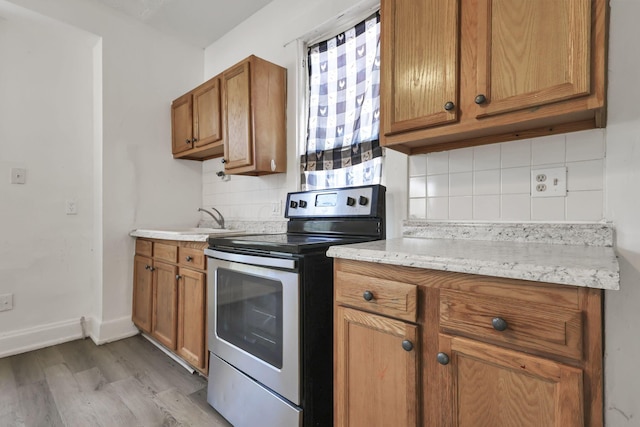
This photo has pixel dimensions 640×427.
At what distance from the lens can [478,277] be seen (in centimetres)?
85

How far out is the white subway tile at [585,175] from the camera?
1.12m

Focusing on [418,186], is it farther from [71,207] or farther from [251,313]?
[71,207]

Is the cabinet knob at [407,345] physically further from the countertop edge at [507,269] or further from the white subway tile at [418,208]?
the white subway tile at [418,208]

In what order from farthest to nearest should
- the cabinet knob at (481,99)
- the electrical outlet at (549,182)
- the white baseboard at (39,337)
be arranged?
the white baseboard at (39,337) → the electrical outlet at (549,182) → the cabinet knob at (481,99)

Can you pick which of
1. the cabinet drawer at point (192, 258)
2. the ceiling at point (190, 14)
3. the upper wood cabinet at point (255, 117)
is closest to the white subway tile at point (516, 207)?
the upper wood cabinet at point (255, 117)

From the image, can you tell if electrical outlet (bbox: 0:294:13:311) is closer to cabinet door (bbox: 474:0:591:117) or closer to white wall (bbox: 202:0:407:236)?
white wall (bbox: 202:0:407:236)

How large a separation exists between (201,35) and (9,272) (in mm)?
2488

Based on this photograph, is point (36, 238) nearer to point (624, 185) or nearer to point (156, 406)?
point (156, 406)

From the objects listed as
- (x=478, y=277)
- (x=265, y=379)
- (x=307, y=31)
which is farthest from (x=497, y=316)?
(x=307, y=31)

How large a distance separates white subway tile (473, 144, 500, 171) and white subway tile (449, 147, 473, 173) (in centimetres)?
2

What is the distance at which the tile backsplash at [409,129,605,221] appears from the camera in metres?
1.14

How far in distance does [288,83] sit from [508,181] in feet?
5.35

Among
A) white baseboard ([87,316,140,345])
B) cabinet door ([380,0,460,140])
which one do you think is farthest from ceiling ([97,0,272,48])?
white baseboard ([87,316,140,345])

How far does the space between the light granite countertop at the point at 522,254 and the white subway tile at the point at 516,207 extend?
0.04 meters
